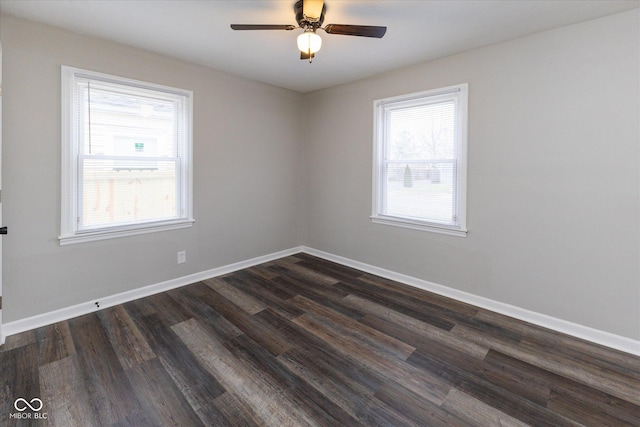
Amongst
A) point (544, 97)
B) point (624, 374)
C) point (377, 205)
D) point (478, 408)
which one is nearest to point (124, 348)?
point (478, 408)

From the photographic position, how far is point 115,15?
2.42 meters

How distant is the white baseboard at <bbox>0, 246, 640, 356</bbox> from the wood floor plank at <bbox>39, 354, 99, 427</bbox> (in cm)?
74

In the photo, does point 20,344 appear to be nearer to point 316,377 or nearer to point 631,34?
point 316,377

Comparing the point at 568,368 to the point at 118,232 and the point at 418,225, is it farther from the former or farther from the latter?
the point at 118,232

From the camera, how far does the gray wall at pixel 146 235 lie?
250 cm

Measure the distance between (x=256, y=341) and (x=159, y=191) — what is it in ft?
6.76

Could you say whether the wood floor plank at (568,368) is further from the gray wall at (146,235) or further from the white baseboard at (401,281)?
the gray wall at (146,235)

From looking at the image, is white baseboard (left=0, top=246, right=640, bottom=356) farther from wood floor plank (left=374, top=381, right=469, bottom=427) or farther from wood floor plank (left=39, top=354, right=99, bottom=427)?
wood floor plank (left=374, top=381, right=469, bottom=427)

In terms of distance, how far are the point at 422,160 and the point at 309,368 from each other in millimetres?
2537

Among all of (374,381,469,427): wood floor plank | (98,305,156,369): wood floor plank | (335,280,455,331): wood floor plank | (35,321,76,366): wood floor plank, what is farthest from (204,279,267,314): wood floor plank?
(374,381,469,427): wood floor plank

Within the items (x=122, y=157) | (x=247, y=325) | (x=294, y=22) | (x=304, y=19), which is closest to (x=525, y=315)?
(x=247, y=325)

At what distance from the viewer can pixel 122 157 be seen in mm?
3057


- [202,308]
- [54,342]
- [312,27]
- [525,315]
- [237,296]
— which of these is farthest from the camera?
[237,296]

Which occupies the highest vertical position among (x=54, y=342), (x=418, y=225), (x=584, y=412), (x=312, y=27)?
(x=312, y=27)
